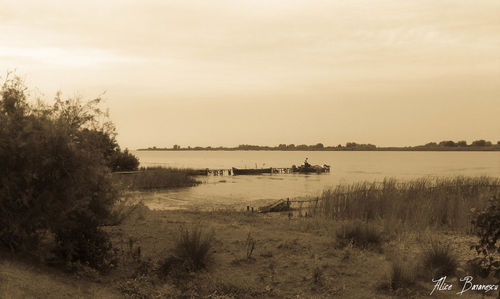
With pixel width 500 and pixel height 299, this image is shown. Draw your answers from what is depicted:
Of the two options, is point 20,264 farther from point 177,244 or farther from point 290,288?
point 290,288

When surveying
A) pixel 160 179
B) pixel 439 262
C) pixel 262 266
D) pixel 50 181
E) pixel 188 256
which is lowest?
pixel 160 179

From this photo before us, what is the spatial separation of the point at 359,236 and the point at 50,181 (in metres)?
7.14

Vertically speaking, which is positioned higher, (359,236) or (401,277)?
(359,236)

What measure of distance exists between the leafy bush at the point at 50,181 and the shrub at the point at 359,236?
5.70 m

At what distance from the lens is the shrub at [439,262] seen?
8445 mm

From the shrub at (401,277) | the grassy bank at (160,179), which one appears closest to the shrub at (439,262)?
the shrub at (401,277)

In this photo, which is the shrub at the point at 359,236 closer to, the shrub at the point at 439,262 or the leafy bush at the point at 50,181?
the shrub at the point at 439,262

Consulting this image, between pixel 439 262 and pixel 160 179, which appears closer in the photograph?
pixel 439 262

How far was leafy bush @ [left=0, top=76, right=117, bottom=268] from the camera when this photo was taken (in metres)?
7.09

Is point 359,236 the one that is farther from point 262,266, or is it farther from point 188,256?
point 188,256

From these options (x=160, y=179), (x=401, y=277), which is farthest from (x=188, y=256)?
(x=160, y=179)

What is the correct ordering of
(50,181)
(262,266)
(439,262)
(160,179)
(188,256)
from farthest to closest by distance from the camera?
(160,179), (262,266), (439,262), (188,256), (50,181)

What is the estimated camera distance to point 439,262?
8672 mm

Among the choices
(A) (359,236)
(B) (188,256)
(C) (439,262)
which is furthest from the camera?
(A) (359,236)
